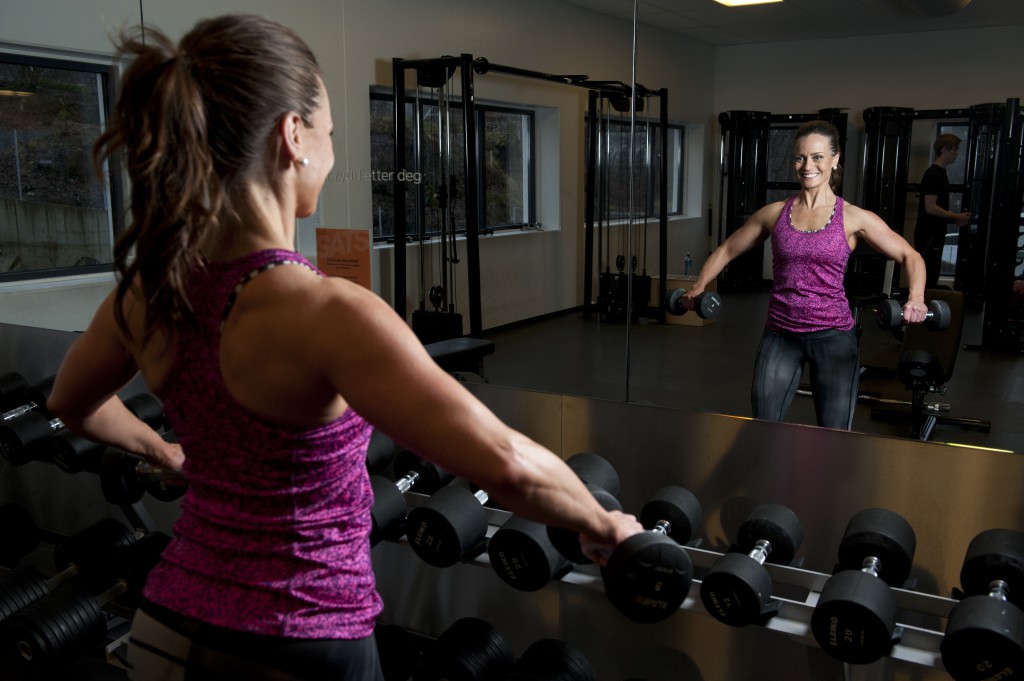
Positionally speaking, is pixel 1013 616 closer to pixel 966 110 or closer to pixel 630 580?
pixel 630 580

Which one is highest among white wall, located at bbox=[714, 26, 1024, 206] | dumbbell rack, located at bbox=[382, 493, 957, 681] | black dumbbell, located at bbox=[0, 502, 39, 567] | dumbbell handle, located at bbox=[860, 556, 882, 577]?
white wall, located at bbox=[714, 26, 1024, 206]

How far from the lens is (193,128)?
80 centimetres

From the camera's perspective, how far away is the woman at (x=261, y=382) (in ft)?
2.50

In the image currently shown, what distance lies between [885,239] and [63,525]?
2.99 metres

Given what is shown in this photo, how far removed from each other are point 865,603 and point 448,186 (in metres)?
1.71

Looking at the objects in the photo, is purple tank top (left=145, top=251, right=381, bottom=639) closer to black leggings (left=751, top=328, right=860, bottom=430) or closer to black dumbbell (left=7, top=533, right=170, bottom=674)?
black leggings (left=751, top=328, right=860, bottom=430)

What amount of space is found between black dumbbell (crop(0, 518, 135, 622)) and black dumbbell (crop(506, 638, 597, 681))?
1241 mm

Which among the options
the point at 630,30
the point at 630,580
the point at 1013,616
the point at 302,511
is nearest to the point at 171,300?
the point at 302,511

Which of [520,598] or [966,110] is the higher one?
[966,110]

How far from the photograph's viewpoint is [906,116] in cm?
188

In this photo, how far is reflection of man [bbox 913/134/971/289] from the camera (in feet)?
6.19

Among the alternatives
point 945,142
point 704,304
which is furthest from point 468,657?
point 945,142

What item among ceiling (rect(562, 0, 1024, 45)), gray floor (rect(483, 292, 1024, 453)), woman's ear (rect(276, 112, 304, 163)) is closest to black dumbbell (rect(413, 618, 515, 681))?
gray floor (rect(483, 292, 1024, 453))

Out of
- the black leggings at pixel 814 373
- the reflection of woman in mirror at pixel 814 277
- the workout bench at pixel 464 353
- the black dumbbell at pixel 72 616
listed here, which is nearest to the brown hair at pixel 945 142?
the reflection of woman in mirror at pixel 814 277
